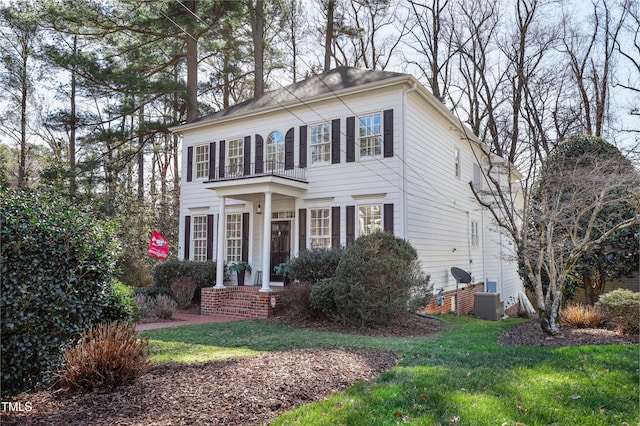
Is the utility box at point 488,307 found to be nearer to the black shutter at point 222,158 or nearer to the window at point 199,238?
the window at point 199,238

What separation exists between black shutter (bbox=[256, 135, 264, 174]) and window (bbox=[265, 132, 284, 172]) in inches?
7.3

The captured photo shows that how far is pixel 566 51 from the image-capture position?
2112cm

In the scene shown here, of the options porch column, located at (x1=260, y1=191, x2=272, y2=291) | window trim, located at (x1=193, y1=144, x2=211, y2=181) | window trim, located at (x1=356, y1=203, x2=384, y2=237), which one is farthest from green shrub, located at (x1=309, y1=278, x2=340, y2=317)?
window trim, located at (x1=193, y1=144, x2=211, y2=181)

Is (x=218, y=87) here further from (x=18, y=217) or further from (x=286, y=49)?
(x=18, y=217)

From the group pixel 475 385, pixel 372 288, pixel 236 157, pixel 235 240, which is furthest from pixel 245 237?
pixel 475 385

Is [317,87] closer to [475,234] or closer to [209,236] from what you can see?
[209,236]

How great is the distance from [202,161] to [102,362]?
41.1ft

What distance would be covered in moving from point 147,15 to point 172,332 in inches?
572

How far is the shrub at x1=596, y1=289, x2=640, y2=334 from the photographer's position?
7.58 meters

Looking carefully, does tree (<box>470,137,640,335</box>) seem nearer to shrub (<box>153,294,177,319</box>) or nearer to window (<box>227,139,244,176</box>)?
shrub (<box>153,294,177,319</box>)

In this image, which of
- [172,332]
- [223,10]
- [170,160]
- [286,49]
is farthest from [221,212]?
[170,160]

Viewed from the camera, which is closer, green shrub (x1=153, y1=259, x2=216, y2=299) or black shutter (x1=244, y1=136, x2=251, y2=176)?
green shrub (x1=153, y1=259, x2=216, y2=299)

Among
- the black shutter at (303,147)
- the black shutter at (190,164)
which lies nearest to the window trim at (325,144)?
→ the black shutter at (303,147)

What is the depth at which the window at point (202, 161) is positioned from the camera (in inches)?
625
